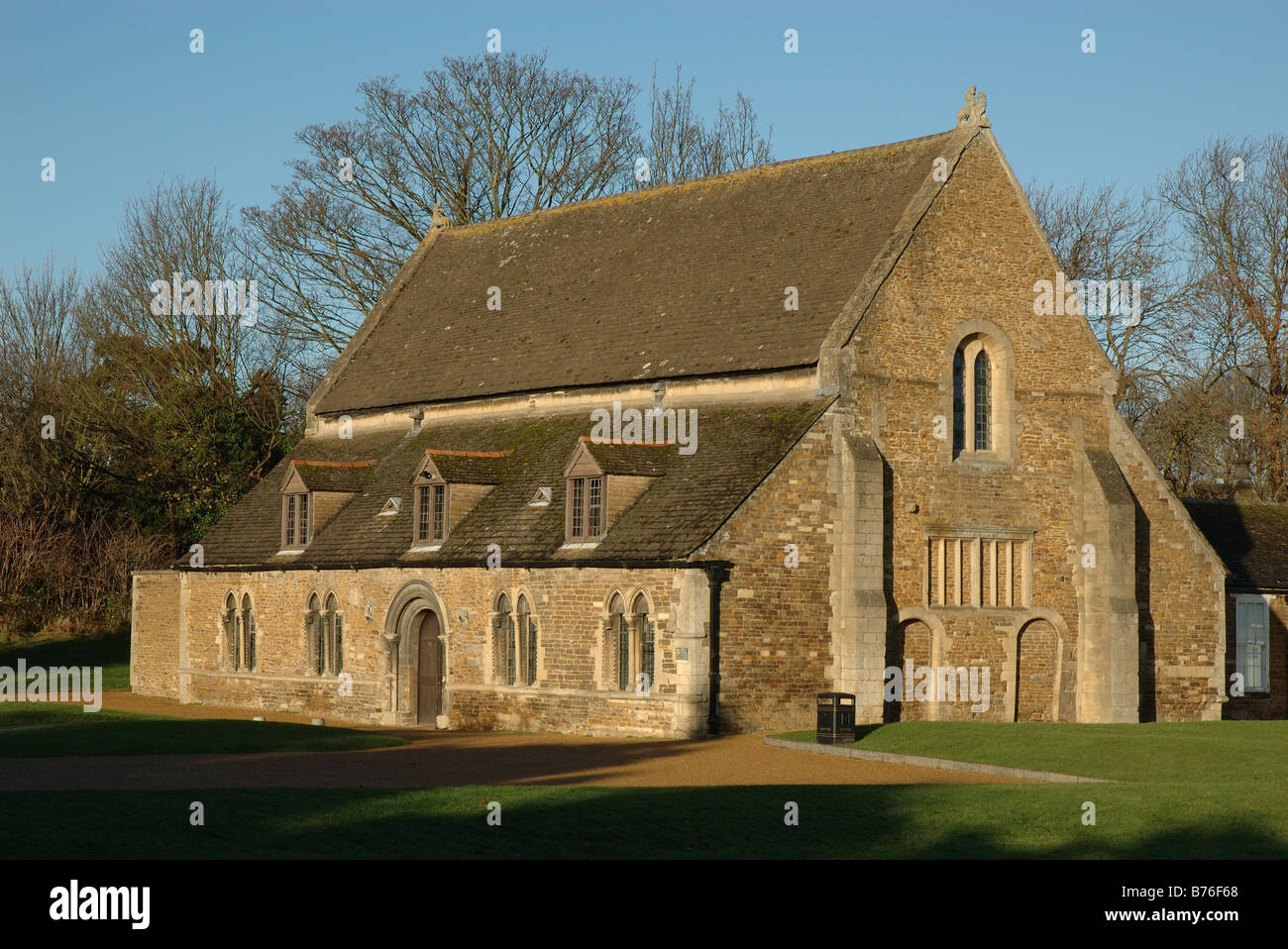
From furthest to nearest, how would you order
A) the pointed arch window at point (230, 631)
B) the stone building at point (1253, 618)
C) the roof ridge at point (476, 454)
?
the pointed arch window at point (230, 631), the stone building at point (1253, 618), the roof ridge at point (476, 454)

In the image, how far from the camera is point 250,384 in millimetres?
60500

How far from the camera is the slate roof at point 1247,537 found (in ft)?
131

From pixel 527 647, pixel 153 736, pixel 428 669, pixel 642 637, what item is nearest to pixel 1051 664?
pixel 642 637

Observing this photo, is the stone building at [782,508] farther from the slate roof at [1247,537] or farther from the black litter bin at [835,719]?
the slate roof at [1247,537]

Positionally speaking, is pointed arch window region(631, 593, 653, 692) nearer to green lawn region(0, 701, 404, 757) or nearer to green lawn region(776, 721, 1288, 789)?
green lawn region(776, 721, 1288, 789)

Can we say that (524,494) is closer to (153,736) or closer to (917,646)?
(917,646)

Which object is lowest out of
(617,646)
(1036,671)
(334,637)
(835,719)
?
(835,719)

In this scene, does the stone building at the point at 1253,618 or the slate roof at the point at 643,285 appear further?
the stone building at the point at 1253,618

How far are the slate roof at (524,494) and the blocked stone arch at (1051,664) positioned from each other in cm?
638

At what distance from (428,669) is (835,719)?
11430 millimetres

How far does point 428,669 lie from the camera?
37.3 metres

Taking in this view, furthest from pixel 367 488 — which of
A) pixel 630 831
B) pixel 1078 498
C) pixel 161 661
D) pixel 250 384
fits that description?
pixel 630 831

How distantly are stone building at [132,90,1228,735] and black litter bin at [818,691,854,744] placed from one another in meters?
2.48

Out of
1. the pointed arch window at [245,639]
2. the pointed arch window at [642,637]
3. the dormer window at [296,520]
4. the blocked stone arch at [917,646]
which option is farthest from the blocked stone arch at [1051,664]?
the pointed arch window at [245,639]
